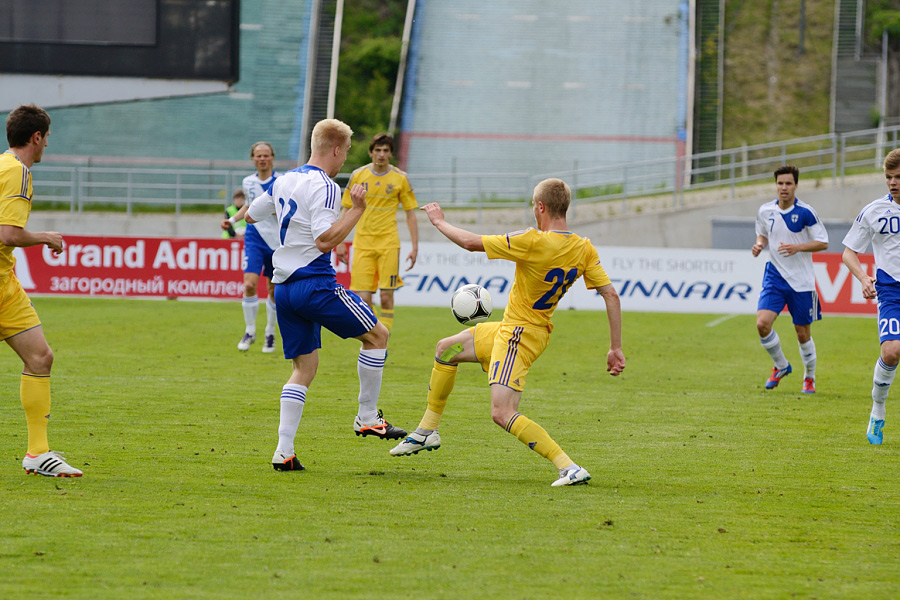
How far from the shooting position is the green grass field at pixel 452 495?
4473 mm

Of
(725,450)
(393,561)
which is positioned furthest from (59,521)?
(725,450)

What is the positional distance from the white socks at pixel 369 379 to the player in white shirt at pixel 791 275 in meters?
4.91

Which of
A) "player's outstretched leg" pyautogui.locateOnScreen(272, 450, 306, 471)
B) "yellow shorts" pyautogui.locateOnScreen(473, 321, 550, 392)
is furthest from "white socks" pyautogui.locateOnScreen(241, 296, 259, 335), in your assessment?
"yellow shorts" pyautogui.locateOnScreen(473, 321, 550, 392)

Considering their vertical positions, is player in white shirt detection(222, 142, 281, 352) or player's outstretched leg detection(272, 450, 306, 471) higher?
player in white shirt detection(222, 142, 281, 352)

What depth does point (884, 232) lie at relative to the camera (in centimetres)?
777

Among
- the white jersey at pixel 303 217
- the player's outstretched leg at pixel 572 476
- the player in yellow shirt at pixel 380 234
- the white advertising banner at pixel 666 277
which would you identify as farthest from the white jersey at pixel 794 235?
the white advertising banner at pixel 666 277

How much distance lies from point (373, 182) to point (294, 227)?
16.9 feet

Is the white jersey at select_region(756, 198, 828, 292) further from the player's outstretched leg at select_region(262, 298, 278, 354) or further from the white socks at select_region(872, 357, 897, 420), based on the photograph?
the player's outstretched leg at select_region(262, 298, 278, 354)

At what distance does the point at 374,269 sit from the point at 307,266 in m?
5.23

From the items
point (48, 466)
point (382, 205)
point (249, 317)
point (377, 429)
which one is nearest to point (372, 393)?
point (377, 429)

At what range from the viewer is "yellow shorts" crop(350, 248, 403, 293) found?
38.2ft

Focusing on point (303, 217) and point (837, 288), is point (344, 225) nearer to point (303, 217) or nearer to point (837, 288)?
point (303, 217)

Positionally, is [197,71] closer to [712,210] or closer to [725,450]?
[725,450]

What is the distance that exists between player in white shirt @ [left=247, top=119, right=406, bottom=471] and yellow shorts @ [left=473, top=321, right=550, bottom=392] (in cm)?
94
